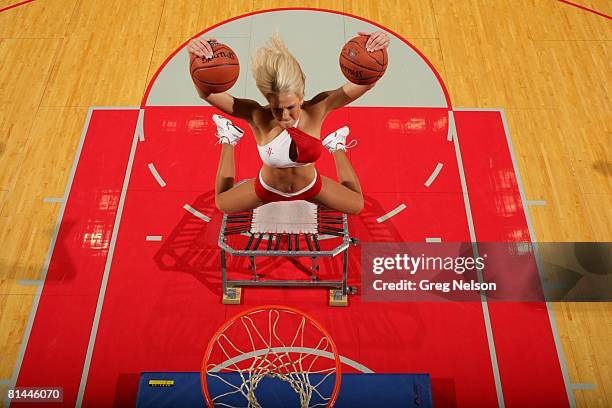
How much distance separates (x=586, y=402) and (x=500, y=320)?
42.8 inches

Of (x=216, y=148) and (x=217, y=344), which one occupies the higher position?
(x=216, y=148)

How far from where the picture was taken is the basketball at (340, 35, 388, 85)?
527 centimetres

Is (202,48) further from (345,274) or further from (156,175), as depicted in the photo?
(345,274)

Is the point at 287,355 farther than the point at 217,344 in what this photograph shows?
No

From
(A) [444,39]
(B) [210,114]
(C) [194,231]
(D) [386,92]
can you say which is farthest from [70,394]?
(A) [444,39]

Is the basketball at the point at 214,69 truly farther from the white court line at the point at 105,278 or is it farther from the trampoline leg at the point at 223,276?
the white court line at the point at 105,278

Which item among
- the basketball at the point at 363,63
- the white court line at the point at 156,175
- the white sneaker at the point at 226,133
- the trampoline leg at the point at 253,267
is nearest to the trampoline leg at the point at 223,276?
the trampoline leg at the point at 253,267

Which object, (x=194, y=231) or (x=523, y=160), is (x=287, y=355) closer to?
(x=194, y=231)

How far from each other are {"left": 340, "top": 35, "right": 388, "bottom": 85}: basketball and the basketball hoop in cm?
223

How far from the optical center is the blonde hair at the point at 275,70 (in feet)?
14.8

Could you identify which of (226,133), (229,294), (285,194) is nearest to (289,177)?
(285,194)

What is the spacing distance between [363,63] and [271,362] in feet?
9.92

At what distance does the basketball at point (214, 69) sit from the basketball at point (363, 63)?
1.06 meters

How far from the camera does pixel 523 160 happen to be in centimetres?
733
